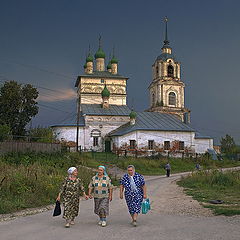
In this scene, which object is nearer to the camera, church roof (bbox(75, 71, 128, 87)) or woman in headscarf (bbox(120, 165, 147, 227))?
woman in headscarf (bbox(120, 165, 147, 227))

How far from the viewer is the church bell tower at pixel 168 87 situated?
4953cm

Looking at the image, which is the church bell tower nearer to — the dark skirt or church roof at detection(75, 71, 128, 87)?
church roof at detection(75, 71, 128, 87)

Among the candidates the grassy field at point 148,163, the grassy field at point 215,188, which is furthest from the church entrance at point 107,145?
the grassy field at point 215,188

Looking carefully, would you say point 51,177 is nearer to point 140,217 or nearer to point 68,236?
point 140,217

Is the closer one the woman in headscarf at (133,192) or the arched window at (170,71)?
the woman in headscarf at (133,192)

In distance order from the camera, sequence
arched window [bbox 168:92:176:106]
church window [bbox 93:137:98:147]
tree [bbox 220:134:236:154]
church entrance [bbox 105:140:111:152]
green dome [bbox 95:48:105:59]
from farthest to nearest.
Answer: tree [bbox 220:134:236:154]
green dome [bbox 95:48:105:59]
arched window [bbox 168:92:176:106]
church window [bbox 93:137:98:147]
church entrance [bbox 105:140:111:152]

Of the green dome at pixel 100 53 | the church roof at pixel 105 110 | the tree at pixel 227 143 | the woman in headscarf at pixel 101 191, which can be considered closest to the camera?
the woman in headscarf at pixel 101 191

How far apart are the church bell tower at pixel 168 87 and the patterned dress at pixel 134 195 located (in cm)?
4181

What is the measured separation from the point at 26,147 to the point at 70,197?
16629mm

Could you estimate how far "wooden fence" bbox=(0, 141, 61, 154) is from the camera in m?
21.5

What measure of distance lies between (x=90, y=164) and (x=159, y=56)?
96.2 feet

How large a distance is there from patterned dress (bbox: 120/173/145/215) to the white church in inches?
1155

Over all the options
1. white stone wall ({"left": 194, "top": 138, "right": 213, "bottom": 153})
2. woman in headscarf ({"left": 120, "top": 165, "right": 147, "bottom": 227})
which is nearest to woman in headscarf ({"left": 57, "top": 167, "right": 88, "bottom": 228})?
woman in headscarf ({"left": 120, "top": 165, "right": 147, "bottom": 227})

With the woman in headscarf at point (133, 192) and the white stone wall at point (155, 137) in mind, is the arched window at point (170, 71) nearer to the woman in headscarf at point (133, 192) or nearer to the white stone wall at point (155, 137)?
the white stone wall at point (155, 137)
